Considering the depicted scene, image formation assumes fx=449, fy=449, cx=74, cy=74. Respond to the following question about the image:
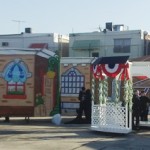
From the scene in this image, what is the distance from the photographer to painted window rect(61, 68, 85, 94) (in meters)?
24.0

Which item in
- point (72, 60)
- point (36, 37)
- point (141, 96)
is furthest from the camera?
point (36, 37)

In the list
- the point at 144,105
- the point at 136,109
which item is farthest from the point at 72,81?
the point at 136,109

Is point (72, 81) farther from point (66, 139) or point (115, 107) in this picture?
point (66, 139)

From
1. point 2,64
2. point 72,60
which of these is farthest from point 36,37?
point 2,64

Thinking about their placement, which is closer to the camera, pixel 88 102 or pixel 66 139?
pixel 66 139

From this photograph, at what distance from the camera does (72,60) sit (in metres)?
24.2

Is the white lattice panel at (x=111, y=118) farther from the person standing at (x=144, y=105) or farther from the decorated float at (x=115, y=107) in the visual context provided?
the person standing at (x=144, y=105)

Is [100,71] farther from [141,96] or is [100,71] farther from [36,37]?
[36,37]

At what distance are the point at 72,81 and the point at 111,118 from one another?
7681 millimetres

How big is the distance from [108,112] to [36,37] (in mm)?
39954

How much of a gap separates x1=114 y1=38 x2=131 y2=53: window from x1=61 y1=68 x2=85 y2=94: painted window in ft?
98.4

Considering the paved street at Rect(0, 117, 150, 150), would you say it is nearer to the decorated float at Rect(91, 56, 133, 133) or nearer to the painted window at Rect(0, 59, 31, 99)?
the decorated float at Rect(91, 56, 133, 133)

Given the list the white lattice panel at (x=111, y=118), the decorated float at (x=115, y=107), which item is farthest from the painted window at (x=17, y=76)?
the white lattice panel at (x=111, y=118)

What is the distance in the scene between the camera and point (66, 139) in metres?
15.0
